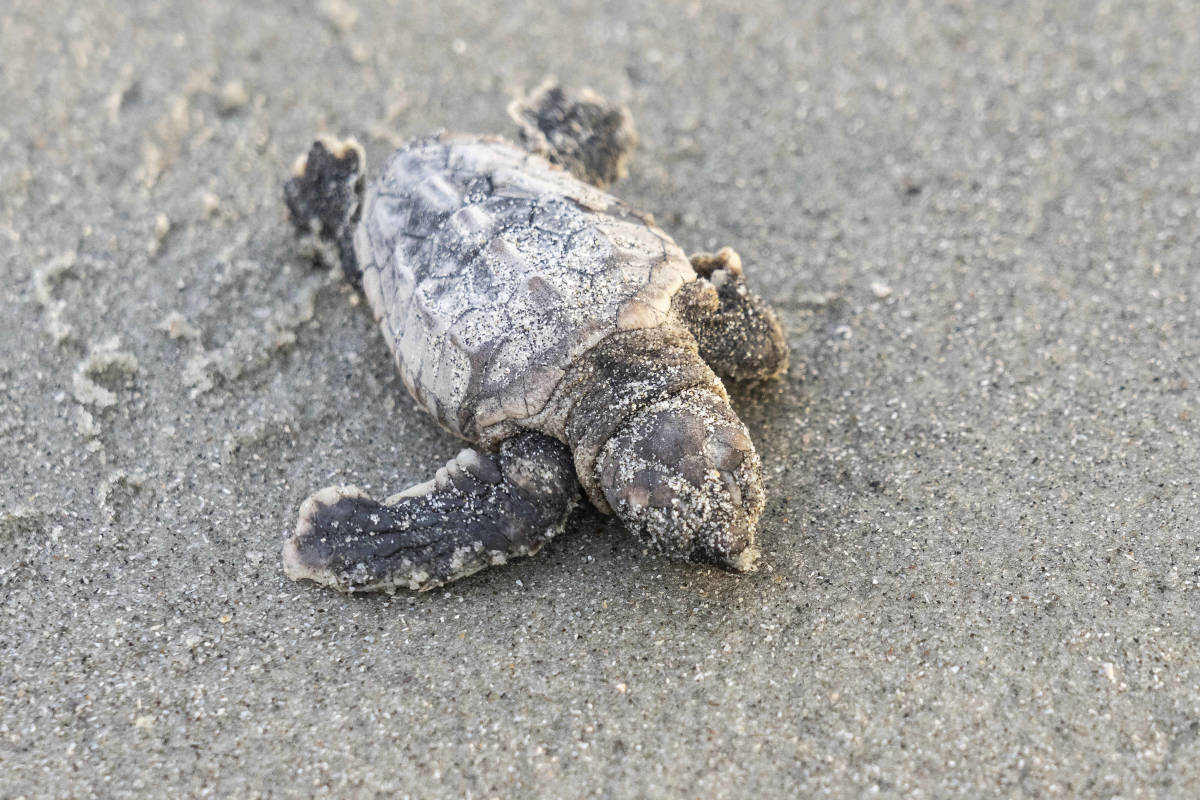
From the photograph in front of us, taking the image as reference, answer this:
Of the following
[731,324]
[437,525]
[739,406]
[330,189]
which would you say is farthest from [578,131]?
[437,525]

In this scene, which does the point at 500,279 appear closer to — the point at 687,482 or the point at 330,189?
the point at 687,482

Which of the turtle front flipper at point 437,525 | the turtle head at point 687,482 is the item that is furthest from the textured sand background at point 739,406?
the turtle head at point 687,482

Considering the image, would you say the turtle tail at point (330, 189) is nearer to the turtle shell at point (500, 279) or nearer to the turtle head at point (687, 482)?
the turtle shell at point (500, 279)

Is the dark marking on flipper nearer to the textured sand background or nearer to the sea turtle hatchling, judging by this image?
the sea turtle hatchling

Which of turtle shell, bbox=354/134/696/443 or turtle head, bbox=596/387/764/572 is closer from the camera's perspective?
turtle head, bbox=596/387/764/572

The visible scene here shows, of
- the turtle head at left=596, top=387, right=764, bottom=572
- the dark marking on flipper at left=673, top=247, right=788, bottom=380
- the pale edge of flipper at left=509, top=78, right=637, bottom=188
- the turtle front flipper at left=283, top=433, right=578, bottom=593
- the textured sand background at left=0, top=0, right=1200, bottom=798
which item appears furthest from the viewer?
the pale edge of flipper at left=509, top=78, right=637, bottom=188

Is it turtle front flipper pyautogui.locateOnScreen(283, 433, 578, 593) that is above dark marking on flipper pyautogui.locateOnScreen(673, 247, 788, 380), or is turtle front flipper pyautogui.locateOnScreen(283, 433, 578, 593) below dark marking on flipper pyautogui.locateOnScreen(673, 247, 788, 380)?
below

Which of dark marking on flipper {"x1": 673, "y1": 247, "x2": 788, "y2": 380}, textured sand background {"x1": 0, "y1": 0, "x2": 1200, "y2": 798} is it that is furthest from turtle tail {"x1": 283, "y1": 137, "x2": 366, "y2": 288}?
dark marking on flipper {"x1": 673, "y1": 247, "x2": 788, "y2": 380}

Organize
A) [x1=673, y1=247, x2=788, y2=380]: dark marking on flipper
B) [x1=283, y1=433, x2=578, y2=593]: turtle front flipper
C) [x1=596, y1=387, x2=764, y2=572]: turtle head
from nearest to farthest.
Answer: [x1=596, y1=387, x2=764, y2=572]: turtle head, [x1=283, y1=433, x2=578, y2=593]: turtle front flipper, [x1=673, y1=247, x2=788, y2=380]: dark marking on flipper
